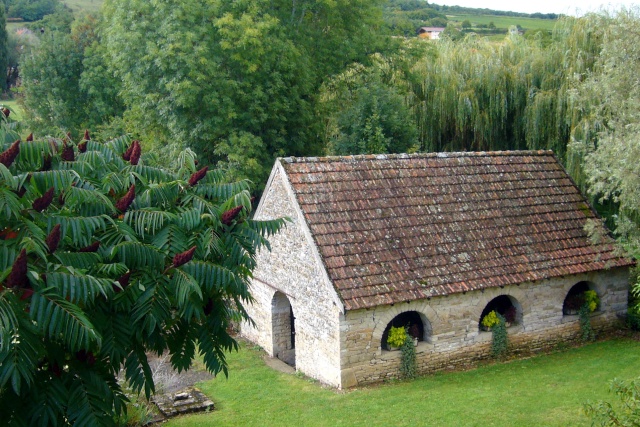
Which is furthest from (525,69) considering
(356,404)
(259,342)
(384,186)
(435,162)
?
(356,404)

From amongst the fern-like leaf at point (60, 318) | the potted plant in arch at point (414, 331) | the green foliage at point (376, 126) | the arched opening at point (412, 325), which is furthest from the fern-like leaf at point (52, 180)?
the green foliage at point (376, 126)

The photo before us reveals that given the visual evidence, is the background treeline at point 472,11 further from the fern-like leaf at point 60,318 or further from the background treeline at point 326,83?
the fern-like leaf at point 60,318

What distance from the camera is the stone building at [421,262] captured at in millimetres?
14617

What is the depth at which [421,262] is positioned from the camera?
15.3 metres

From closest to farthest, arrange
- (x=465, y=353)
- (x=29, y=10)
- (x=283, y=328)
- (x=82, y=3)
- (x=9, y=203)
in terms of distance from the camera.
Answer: (x=9, y=203)
(x=465, y=353)
(x=283, y=328)
(x=29, y=10)
(x=82, y=3)

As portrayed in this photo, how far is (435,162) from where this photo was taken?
1744 centimetres

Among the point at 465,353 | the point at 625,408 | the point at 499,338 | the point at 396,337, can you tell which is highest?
the point at 625,408

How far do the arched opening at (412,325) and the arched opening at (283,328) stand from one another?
3.12 meters

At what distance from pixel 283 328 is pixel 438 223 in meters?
5.07

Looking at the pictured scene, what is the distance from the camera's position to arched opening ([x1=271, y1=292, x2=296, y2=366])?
1764 cm

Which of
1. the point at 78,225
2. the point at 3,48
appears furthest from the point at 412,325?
the point at 3,48

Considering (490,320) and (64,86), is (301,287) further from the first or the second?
(64,86)

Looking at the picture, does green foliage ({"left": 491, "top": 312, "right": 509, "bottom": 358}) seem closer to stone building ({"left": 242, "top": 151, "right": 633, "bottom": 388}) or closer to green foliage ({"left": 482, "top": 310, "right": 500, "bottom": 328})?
green foliage ({"left": 482, "top": 310, "right": 500, "bottom": 328})

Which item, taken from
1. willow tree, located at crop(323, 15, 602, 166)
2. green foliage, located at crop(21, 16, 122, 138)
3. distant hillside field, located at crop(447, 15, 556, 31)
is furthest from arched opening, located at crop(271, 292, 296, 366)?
distant hillside field, located at crop(447, 15, 556, 31)
